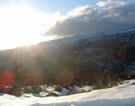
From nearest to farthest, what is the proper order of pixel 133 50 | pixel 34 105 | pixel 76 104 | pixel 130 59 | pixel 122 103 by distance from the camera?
pixel 122 103 → pixel 76 104 → pixel 34 105 → pixel 130 59 → pixel 133 50

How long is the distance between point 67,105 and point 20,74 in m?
27.8

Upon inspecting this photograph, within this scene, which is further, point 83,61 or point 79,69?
point 83,61

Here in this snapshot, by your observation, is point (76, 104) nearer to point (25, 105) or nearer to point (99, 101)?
point (99, 101)

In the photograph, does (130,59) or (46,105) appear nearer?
(46,105)

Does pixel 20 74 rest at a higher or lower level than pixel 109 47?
lower

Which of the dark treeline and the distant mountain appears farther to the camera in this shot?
the distant mountain

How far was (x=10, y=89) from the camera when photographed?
11.3 metres

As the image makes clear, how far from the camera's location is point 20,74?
3028 cm

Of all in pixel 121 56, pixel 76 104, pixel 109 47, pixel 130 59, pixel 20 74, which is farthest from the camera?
pixel 130 59

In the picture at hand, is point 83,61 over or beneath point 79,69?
over

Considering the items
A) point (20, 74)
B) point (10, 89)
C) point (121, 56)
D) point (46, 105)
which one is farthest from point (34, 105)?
point (20, 74)

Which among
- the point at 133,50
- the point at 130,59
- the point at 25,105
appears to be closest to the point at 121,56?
the point at 25,105

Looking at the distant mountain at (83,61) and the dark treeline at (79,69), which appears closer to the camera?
the dark treeline at (79,69)

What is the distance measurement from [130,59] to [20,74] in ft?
246
